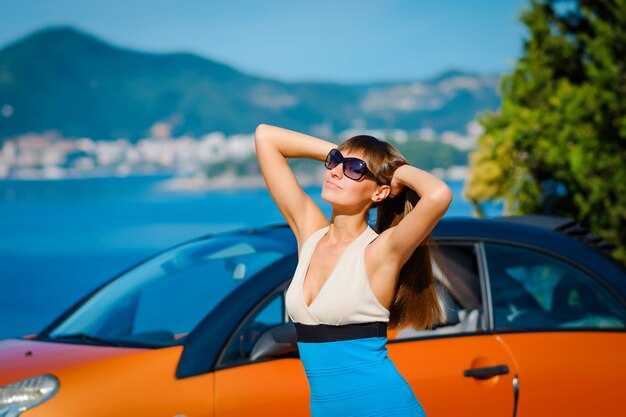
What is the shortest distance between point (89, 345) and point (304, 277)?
1.38m

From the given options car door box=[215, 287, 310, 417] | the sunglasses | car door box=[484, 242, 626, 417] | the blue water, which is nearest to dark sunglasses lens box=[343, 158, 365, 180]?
the sunglasses

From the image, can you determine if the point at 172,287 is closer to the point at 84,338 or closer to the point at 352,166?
the point at 84,338

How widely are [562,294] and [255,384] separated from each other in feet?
5.00

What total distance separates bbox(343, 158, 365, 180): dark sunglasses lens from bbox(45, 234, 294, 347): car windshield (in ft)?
3.70

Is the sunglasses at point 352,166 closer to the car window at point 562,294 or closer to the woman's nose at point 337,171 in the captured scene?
the woman's nose at point 337,171

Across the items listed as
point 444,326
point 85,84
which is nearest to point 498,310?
point 444,326

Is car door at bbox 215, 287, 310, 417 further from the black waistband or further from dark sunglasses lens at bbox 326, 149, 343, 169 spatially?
dark sunglasses lens at bbox 326, 149, 343, 169

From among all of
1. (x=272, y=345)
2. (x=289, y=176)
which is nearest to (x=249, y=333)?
(x=272, y=345)

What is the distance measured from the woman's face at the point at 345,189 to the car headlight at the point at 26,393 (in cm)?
127

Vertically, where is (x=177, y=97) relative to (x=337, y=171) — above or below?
above

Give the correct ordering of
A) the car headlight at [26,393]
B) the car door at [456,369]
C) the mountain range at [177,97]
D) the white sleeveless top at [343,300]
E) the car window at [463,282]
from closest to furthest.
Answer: the white sleeveless top at [343,300] < the car headlight at [26,393] < the car door at [456,369] < the car window at [463,282] < the mountain range at [177,97]

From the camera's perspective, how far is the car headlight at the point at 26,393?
279 centimetres

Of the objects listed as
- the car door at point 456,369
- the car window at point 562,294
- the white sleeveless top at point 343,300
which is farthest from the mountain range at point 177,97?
the white sleeveless top at point 343,300

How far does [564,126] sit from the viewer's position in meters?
9.18
